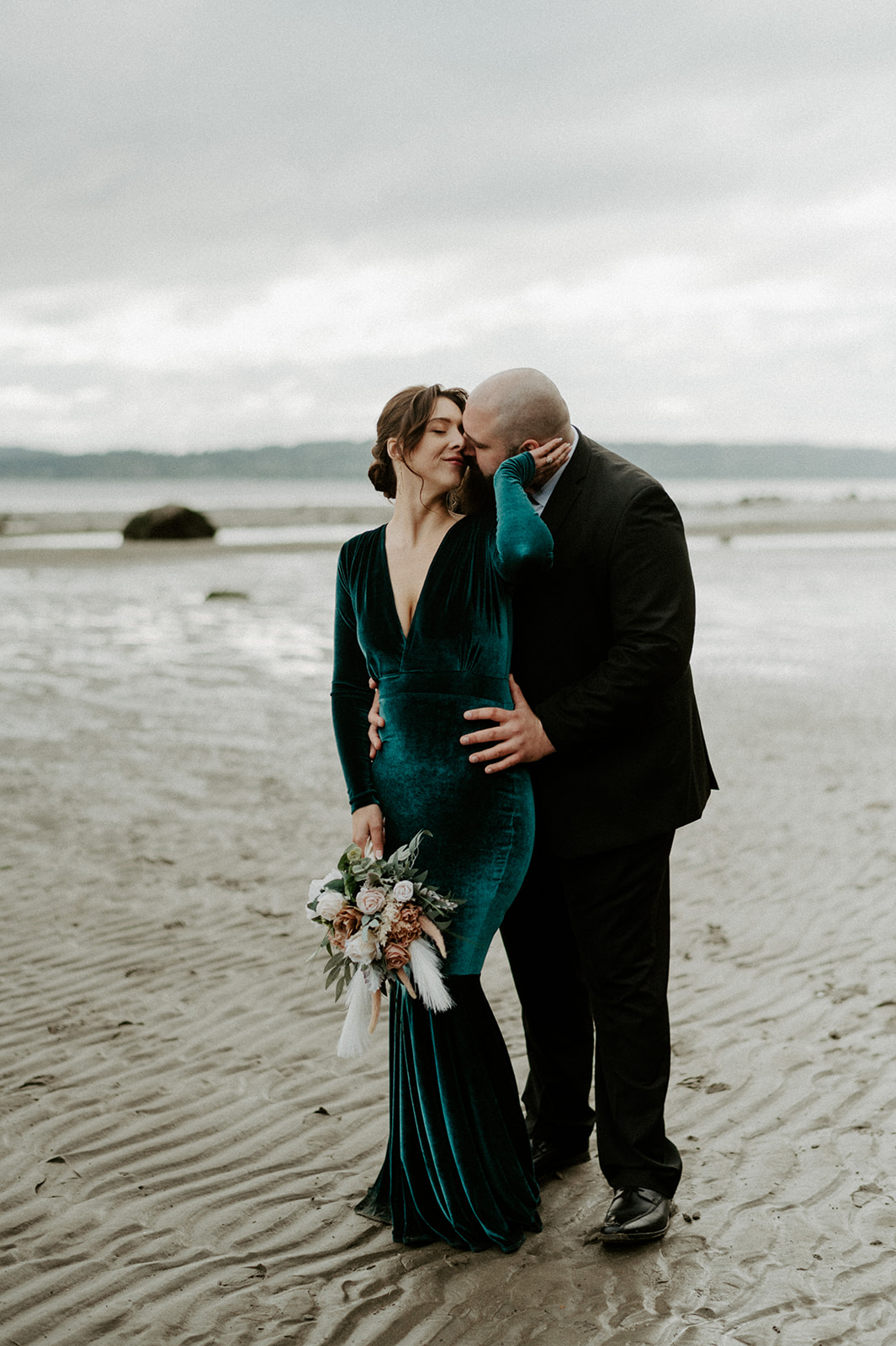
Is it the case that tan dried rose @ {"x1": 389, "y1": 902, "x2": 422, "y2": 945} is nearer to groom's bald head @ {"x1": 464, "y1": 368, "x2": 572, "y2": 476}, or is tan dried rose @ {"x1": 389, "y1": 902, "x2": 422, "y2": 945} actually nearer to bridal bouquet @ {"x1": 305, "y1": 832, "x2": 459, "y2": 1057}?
bridal bouquet @ {"x1": 305, "y1": 832, "x2": 459, "y2": 1057}

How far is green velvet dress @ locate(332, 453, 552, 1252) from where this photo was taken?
3.12m

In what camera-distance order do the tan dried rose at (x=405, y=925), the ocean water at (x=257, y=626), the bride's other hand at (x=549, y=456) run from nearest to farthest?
1. the tan dried rose at (x=405, y=925)
2. the bride's other hand at (x=549, y=456)
3. the ocean water at (x=257, y=626)

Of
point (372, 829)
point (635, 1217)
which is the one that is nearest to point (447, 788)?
point (372, 829)

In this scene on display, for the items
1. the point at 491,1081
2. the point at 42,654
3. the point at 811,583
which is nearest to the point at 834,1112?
the point at 491,1081

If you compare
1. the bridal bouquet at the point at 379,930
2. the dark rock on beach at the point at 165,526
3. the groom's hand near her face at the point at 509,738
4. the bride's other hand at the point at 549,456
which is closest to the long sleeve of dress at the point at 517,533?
the bride's other hand at the point at 549,456

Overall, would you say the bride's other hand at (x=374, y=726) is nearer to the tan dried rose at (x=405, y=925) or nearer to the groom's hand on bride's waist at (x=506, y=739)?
the groom's hand on bride's waist at (x=506, y=739)

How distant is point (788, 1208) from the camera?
136 inches

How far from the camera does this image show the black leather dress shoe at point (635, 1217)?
10.6ft

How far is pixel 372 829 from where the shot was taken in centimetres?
324

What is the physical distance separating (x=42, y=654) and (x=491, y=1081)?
11839 millimetres

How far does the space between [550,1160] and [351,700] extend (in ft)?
5.32

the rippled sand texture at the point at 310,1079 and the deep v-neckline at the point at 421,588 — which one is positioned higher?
the deep v-neckline at the point at 421,588

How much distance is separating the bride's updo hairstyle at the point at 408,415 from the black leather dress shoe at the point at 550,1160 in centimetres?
219

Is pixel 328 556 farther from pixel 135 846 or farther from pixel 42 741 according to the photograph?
pixel 135 846
